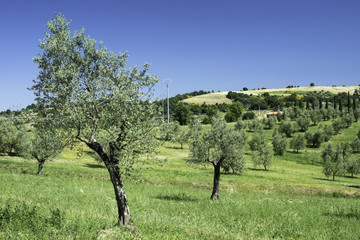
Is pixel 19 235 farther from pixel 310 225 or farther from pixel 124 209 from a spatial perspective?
pixel 310 225

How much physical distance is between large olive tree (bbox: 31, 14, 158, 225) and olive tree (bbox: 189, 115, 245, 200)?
16875mm

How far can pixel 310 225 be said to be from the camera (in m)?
18.5

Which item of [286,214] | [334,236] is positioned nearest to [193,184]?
[286,214]

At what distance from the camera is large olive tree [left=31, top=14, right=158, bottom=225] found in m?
12.7

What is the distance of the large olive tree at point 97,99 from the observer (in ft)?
41.7

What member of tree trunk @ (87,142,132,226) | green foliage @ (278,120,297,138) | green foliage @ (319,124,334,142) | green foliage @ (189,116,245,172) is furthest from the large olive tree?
green foliage @ (278,120,297,138)

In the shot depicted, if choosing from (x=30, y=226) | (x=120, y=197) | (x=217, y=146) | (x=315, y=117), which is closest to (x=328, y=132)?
(x=315, y=117)

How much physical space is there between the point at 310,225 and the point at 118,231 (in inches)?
538

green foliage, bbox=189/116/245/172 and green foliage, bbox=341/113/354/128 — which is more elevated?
green foliage, bbox=341/113/354/128

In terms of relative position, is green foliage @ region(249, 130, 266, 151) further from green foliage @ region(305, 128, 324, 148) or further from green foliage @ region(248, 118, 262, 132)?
green foliage @ region(248, 118, 262, 132)

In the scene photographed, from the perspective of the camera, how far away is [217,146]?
2991 cm

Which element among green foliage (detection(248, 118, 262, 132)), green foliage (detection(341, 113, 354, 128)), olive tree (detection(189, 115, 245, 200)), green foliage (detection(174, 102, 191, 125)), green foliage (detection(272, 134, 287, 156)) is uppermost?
green foliage (detection(174, 102, 191, 125))

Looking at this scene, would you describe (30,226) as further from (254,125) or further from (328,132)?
(254,125)

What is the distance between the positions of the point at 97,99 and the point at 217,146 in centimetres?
1908
